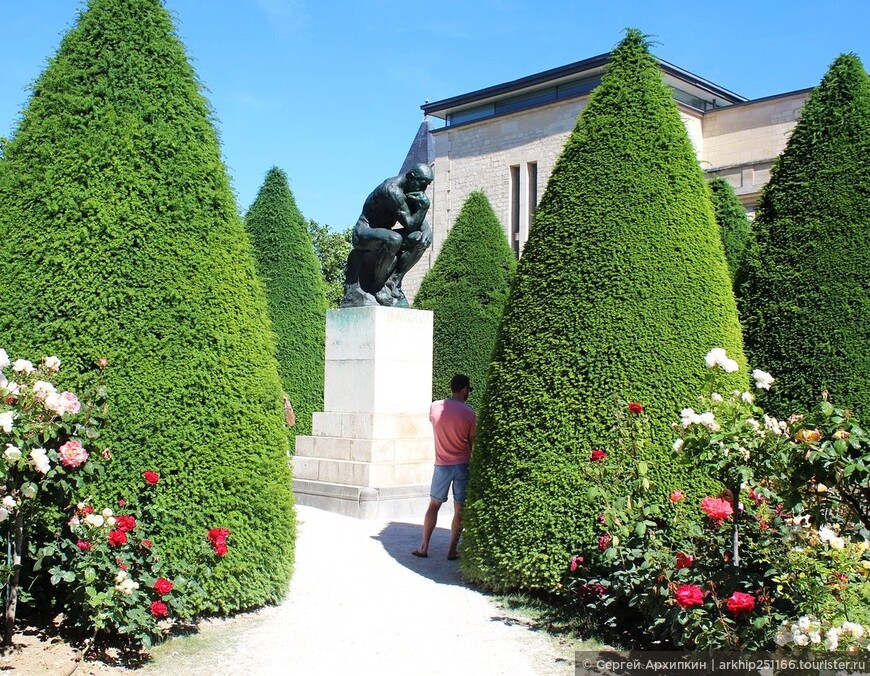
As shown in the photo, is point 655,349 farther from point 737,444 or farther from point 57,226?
point 57,226

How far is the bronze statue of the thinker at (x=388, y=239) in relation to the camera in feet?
37.5

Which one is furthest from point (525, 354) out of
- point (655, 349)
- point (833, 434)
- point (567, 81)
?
point (567, 81)

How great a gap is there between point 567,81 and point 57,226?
22.7 meters

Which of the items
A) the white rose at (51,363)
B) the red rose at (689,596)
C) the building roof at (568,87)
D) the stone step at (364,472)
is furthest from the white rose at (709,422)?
the building roof at (568,87)

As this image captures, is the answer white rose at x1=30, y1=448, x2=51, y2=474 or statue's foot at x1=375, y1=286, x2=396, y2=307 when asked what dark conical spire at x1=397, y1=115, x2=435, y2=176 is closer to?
statue's foot at x1=375, y1=286, x2=396, y2=307

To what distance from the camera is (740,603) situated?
4145 mm

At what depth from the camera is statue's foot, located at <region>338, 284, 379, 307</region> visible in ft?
38.3

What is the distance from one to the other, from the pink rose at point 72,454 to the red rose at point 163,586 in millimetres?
827

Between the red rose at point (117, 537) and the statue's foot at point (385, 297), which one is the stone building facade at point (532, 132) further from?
the red rose at point (117, 537)

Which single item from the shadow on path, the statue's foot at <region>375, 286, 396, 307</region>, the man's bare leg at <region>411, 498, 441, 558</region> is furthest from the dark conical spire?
the man's bare leg at <region>411, 498, 441, 558</region>

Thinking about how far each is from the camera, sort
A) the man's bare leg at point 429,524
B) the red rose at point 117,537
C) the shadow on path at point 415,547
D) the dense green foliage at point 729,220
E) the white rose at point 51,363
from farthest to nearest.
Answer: the dense green foliage at point 729,220 → the man's bare leg at point 429,524 → the shadow on path at point 415,547 → the white rose at point 51,363 → the red rose at point 117,537

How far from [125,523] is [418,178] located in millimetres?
7499

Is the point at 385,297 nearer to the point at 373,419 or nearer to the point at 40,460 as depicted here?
the point at 373,419

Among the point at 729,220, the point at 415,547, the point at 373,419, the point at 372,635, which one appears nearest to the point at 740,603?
the point at 372,635
